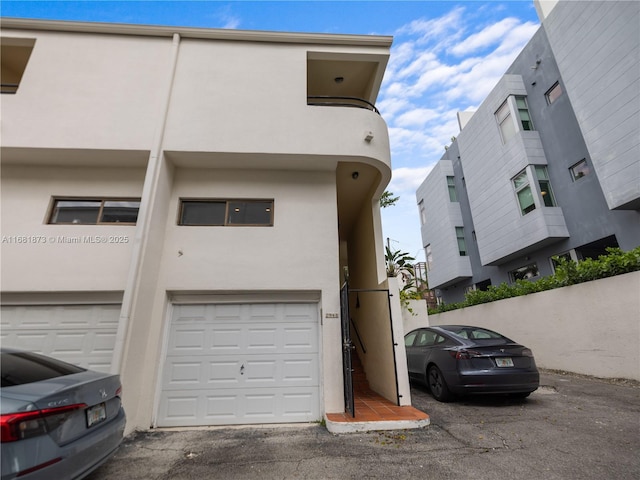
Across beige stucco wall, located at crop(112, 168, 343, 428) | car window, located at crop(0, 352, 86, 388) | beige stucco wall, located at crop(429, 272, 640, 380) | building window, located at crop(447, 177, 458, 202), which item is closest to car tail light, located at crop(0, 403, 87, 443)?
car window, located at crop(0, 352, 86, 388)

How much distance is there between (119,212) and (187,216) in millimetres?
1222

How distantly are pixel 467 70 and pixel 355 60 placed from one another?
4030mm

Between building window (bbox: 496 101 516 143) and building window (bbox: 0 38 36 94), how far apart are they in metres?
16.9

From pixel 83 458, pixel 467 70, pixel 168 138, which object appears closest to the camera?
pixel 83 458

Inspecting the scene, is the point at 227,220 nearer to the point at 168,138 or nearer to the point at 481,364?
the point at 168,138

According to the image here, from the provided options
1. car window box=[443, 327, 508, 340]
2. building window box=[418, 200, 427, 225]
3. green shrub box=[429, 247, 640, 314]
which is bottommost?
car window box=[443, 327, 508, 340]

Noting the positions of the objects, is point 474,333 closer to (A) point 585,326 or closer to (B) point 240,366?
(A) point 585,326

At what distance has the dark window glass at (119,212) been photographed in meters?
5.41

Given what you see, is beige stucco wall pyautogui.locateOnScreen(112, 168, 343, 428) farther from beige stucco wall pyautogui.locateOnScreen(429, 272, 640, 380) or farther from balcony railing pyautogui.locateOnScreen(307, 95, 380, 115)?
beige stucco wall pyautogui.locateOnScreen(429, 272, 640, 380)

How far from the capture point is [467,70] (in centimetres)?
845

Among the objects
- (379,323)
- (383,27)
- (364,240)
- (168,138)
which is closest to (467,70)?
(383,27)

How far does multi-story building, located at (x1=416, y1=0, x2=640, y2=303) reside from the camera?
902cm

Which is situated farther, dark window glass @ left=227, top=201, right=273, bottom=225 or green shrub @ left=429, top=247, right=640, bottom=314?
green shrub @ left=429, top=247, right=640, bottom=314

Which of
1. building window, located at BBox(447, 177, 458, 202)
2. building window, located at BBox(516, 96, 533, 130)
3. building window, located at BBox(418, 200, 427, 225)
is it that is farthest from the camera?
building window, located at BBox(418, 200, 427, 225)
